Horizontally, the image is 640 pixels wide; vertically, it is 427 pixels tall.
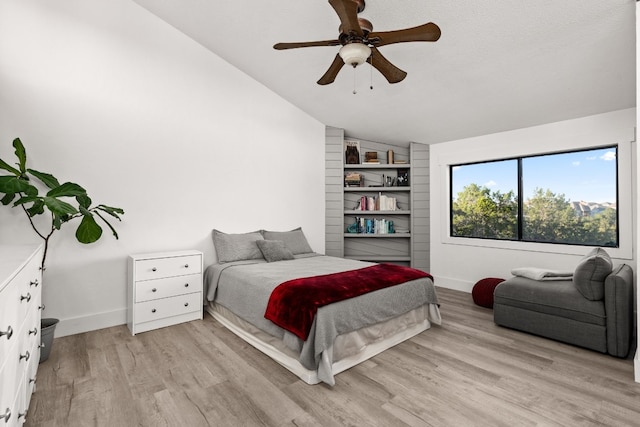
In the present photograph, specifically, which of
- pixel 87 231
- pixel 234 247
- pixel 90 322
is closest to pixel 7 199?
pixel 87 231

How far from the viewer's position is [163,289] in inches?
127

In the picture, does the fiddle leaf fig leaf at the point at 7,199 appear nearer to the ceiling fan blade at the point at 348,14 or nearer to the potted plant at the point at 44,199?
the potted plant at the point at 44,199

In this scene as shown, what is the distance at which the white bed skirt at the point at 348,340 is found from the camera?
2346mm

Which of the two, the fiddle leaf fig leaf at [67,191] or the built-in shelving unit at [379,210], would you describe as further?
the built-in shelving unit at [379,210]

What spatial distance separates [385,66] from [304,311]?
1872 mm

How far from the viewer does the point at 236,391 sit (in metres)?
2.11

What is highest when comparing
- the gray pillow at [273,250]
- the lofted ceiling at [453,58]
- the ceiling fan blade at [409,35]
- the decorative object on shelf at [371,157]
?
the lofted ceiling at [453,58]

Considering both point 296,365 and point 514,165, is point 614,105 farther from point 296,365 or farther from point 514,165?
point 296,365

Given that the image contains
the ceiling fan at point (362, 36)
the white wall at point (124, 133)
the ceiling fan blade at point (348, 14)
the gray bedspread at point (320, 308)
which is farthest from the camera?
the white wall at point (124, 133)

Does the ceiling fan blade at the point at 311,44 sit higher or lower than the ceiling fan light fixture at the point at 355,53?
higher

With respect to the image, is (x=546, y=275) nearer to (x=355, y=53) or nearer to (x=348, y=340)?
(x=348, y=340)

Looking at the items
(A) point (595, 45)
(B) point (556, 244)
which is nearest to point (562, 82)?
(A) point (595, 45)

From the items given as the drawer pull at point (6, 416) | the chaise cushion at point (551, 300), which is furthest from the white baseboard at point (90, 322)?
the chaise cushion at point (551, 300)

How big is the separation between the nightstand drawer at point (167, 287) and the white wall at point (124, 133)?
398 millimetres
